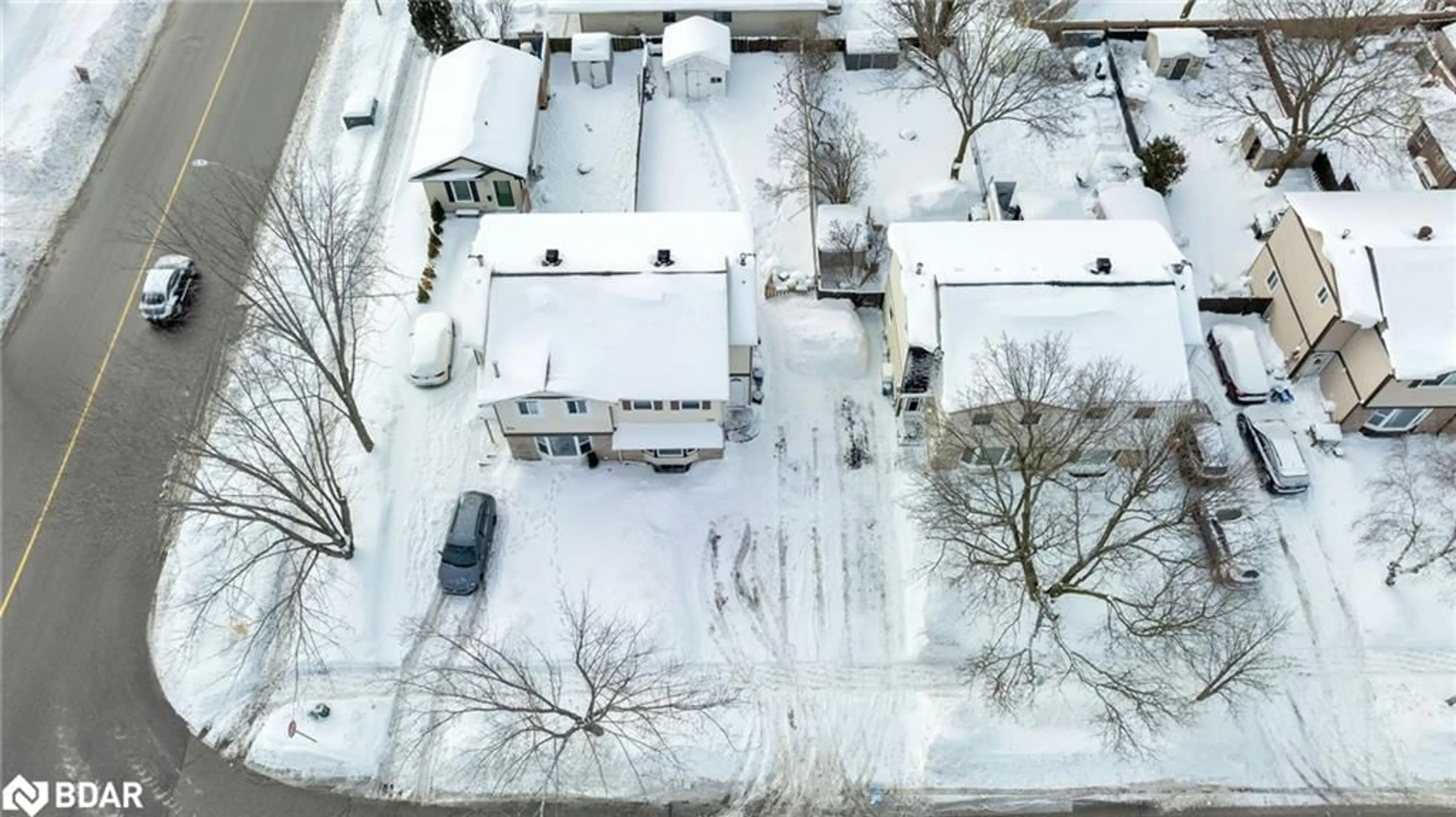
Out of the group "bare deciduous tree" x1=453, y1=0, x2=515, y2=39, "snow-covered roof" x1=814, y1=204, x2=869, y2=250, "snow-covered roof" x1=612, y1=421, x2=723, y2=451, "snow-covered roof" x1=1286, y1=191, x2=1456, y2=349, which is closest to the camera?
"snow-covered roof" x1=1286, y1=191, x2=1456, y2=349

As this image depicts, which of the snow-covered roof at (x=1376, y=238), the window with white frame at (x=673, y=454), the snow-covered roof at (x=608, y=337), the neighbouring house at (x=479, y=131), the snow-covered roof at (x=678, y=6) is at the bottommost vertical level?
the window with white frame at (x=673, y=454)

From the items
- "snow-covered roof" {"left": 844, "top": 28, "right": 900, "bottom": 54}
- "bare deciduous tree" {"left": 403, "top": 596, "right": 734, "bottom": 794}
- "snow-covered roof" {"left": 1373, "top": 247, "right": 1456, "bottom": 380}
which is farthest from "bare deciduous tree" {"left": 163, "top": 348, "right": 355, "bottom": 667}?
"snow-covered roof" {"left": 1373, "top": 247, "right": 1456, "bottom": 380}

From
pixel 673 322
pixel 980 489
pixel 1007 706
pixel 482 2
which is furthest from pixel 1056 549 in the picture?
pixel 482 2

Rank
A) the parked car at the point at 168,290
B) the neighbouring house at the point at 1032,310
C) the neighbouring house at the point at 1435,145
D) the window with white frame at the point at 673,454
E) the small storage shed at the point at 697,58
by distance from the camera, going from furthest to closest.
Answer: the small storage shed at the point at 697,58 → the neighbouring house at the point at 1435,145 → the parked car at the point at 168,290 → the window with white frame at the point at 673,454 → the neighbouring house at the point at 1032,310

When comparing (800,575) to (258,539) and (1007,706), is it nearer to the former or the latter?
(1007,706)

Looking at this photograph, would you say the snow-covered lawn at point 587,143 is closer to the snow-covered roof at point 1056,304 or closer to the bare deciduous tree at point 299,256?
the bare deciduous tree at point 299,256

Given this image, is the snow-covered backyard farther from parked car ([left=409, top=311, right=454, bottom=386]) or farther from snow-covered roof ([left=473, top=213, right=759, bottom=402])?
snow-covered roof ([left=473, top=213, right=759, bottom=402])

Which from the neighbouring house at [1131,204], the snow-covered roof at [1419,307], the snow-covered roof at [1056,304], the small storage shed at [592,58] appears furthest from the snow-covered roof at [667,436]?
the snow-covered roof at [1419,307]
